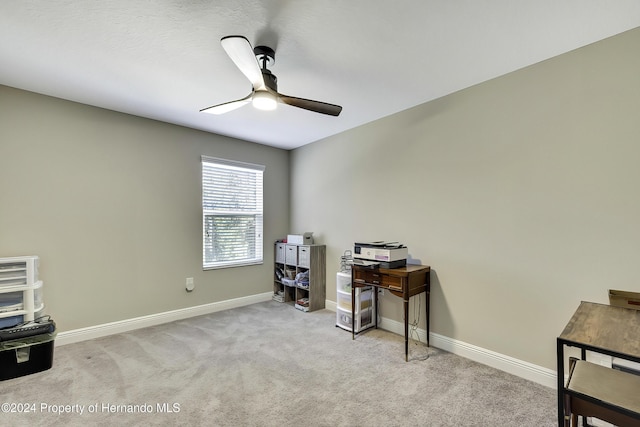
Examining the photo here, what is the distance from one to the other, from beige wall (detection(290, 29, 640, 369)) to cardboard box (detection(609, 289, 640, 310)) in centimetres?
15

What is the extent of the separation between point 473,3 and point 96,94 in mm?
3162

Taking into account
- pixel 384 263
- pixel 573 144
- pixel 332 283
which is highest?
pixel 573 144

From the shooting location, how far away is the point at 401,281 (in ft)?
8.17

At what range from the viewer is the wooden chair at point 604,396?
42.2 inches

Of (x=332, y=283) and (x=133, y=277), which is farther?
(x=332, y=283)

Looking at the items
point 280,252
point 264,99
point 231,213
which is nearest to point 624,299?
point 264,99

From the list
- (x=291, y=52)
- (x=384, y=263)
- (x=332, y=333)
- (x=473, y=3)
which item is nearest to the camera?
(x=473, y=3)

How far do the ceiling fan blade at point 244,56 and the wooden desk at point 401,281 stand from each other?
185 centimetres

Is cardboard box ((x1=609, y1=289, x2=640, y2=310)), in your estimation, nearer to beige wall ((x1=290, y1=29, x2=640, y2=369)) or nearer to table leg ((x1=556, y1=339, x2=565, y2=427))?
beige wall ((x1=290, y1=29, x2=640, y2=369))

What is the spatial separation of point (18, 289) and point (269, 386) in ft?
7.22

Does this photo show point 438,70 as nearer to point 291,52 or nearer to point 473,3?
point 473,3

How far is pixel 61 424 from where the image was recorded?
5.58 feet

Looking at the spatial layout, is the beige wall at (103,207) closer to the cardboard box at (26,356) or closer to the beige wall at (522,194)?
the cardboard box at (26,356)

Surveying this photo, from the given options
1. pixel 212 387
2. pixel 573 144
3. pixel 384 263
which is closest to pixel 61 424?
pixel 212 387
